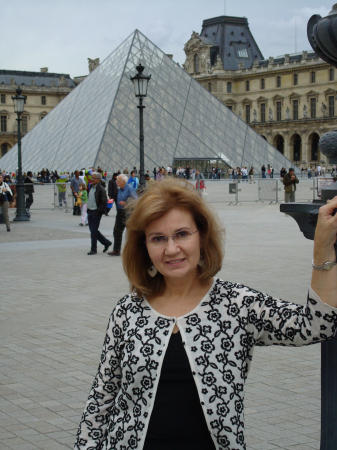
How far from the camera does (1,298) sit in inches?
246

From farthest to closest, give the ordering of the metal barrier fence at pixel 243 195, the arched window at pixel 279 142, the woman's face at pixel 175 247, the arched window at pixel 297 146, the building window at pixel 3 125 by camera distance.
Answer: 1. the building window at pixel 3 125
2. the arched window at pixel 279 142
3. the arched window at pixel 297 146
4. the metal barrier fence at pixel 243 195
5. the woman's face at pixel 175 247

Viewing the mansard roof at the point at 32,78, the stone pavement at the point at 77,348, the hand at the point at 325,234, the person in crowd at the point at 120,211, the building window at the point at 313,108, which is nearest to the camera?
the hand at the point at 325,234

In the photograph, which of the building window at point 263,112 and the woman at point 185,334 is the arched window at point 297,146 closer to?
the building window at point 263,112

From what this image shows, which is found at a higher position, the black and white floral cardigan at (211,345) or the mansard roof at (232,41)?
the mansard roof at (232,41)

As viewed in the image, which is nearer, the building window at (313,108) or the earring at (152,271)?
the earring at (152,271)

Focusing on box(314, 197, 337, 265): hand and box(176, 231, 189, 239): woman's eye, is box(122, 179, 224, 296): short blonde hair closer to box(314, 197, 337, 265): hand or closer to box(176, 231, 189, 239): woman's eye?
box(176, 231, 189, 239): woman's eye

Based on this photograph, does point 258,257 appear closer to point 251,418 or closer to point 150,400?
point 251,418

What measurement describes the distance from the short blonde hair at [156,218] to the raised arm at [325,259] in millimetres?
327

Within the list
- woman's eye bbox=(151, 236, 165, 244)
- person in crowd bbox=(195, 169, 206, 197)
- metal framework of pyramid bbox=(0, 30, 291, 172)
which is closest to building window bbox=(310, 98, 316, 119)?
metal framework of pyramid bbox=(0, 30, 291, 172)

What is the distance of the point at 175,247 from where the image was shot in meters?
1.72

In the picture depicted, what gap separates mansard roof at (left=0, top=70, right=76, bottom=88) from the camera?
278 feet

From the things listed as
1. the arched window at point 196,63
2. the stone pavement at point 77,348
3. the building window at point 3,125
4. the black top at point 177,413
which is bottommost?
the stone pavement at point 77,348

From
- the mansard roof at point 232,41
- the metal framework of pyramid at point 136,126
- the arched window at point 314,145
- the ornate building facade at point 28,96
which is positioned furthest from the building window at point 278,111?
the metal framework of pyramid at point 136,126

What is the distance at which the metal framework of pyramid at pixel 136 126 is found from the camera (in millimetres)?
31284
